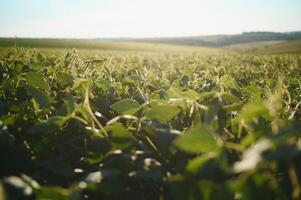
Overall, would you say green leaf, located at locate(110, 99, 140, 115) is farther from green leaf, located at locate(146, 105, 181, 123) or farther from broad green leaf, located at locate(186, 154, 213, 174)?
broad green leaf, located at locate(186, 154, 213, 174)

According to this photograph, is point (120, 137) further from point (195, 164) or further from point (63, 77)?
point (63, 77)

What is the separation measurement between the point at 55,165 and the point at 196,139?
67cm

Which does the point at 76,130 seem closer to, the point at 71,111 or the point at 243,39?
the point at 71,111

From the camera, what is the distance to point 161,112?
4.44 ft

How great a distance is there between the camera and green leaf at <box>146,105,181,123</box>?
1334mm

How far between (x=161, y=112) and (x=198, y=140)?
1.40ft

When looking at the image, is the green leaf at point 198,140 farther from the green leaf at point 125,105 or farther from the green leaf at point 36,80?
the green leaf at point 36,80

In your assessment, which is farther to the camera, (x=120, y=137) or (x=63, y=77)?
(x=63, y=77)

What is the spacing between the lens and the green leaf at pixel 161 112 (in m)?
1.33

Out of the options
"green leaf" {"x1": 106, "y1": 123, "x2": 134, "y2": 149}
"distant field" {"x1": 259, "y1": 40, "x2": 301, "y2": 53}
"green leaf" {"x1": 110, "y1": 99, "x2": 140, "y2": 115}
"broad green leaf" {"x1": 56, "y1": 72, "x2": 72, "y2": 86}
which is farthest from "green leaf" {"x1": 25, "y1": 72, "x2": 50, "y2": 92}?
"distant field" {"x1": 259, "y1": 40, "x2": 301, "y2": 53}

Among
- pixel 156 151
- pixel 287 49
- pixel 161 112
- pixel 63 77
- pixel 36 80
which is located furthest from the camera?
pixel 287 49

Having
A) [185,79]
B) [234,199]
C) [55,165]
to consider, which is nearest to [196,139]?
[234,199]

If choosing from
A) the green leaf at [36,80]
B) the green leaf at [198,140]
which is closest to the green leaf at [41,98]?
the green leaf at [36,80]

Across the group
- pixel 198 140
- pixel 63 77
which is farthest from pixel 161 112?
pixel 63 77
